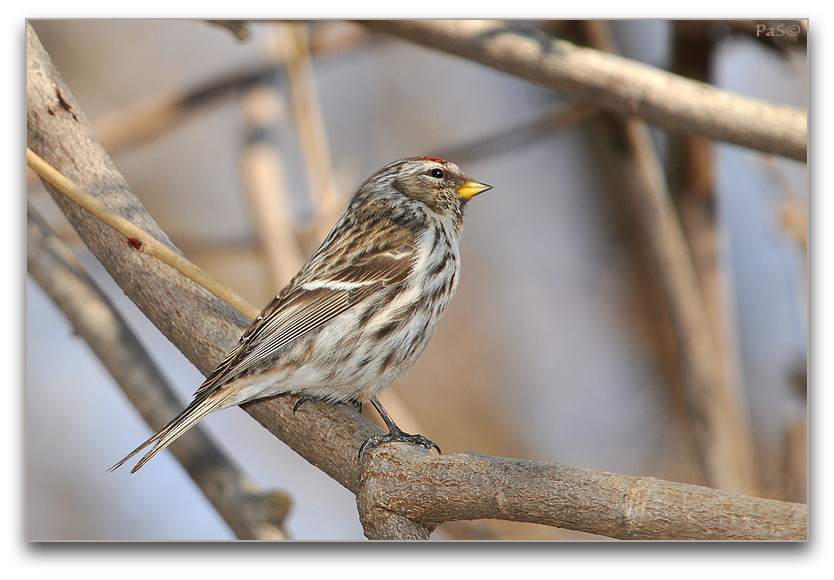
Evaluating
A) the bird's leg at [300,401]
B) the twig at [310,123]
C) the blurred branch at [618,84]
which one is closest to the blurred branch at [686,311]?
the blurred branch at [618,84]

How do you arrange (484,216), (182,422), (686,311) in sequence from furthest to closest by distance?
1. (686,311)
2. (484,216)
3. (182,422)

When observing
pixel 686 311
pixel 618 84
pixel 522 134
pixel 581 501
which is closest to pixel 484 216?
pixel 522 134

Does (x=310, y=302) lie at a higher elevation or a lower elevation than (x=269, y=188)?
lower

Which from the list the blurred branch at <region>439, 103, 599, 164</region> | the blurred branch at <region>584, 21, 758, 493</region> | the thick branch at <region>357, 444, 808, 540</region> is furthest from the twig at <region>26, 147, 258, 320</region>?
the blurred branch at <region>584, 21, 758, 493</region>

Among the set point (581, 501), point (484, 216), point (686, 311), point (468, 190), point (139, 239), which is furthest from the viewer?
point (686, 311)

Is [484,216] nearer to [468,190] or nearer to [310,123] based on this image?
[468,190]

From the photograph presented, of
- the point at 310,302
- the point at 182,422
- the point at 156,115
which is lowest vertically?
the point at 182,422

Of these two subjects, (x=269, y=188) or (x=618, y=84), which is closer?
(x=618, y=84)

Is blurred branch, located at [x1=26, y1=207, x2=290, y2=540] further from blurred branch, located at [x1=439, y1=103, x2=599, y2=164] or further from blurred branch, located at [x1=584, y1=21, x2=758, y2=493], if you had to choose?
blurred branch, located at [x1=584, y1=21, x2=758, y2=493]
